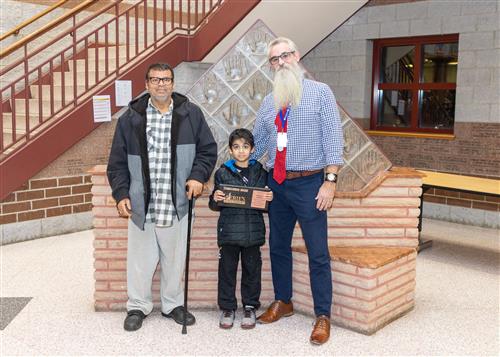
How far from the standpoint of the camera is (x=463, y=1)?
6152 mm

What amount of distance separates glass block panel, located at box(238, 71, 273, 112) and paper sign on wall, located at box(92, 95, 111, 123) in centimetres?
260

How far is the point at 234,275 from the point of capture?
3.18m

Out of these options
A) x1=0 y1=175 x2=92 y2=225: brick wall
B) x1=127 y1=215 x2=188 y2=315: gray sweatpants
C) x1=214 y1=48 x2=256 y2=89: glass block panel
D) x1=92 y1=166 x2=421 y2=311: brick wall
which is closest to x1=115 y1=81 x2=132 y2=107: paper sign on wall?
x1=0 y1=175 x2=92 y2=225: brick wall

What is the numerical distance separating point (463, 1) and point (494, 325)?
13.6 ft

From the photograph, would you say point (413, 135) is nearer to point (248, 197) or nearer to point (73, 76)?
point (73, 76)

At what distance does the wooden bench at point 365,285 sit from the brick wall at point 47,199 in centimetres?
293

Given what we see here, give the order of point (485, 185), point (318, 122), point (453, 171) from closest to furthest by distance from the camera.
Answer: point (318, 122) < point (485, 185) < point (453, 171)

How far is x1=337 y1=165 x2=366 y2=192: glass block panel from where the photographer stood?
3.36 m

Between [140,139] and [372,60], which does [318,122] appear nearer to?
[140,139]

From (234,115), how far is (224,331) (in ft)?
4.14

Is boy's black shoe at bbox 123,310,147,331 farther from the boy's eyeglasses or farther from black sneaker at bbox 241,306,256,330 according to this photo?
the boy's eyeglasses

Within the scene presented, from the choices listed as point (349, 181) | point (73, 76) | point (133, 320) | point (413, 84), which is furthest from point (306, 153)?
point (413, 84)

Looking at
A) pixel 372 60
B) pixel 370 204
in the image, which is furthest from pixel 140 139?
pixel 372 60

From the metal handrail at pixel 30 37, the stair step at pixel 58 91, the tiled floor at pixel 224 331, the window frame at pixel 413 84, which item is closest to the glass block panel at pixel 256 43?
the tiled floor at pixel 224 331
